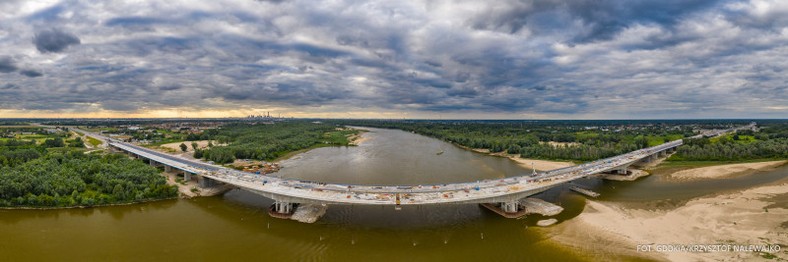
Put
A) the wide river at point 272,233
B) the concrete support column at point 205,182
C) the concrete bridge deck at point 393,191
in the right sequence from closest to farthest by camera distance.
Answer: the wide river at point 272,233
the concrete bridge deck at point 393,191
the concrete support column at point 205,182

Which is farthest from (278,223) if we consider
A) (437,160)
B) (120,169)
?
(437,160)

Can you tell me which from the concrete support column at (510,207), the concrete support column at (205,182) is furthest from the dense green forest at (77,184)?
the concrete support column at (510,207)

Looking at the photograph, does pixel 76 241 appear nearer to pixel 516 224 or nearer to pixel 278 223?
pixel 278 223

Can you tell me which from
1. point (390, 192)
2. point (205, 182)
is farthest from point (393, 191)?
point (205, 182)

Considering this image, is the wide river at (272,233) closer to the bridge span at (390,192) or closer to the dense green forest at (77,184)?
the dense green forest at (77,184)

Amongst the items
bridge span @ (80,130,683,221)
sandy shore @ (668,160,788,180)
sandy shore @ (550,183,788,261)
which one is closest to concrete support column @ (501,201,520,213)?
bridge span @ (80,130,683,221)

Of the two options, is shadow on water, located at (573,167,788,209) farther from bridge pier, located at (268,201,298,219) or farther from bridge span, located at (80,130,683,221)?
bridge pier, located at (268,201,298,219)

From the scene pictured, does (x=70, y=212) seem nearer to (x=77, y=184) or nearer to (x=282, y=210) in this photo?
(x=77, y=184)

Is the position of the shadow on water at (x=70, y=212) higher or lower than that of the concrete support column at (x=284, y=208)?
lower
